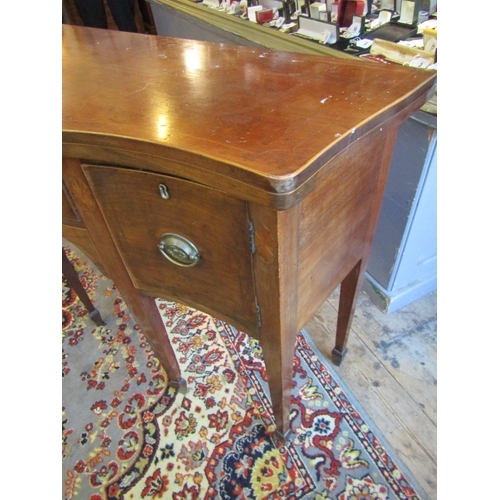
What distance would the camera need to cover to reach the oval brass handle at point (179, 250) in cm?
51

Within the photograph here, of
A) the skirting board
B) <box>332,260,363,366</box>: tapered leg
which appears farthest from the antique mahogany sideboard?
the skirting board

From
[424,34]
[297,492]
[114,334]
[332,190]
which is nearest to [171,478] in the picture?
[297,492]

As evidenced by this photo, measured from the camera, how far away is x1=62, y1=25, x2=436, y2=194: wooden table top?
37cm

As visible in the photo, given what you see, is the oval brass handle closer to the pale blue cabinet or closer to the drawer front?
the drawer front

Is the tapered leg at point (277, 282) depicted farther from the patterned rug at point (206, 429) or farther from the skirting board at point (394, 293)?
the skirting board at point (394, 293)

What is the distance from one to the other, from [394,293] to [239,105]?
88 cm

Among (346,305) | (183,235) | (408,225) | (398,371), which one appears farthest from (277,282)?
(398,371)

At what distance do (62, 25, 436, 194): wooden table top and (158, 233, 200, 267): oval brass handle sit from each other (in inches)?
5.7

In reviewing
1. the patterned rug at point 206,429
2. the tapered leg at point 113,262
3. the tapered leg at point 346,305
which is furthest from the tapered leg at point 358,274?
the tapered leg at point 113,262

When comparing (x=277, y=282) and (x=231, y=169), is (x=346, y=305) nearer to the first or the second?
(x=277, y=282)

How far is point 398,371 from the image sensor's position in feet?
3.37

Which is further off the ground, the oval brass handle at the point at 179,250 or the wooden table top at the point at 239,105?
the wooden table top at the point at 239,105

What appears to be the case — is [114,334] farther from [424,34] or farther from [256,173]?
[424,34]

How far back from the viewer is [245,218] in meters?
0.43
